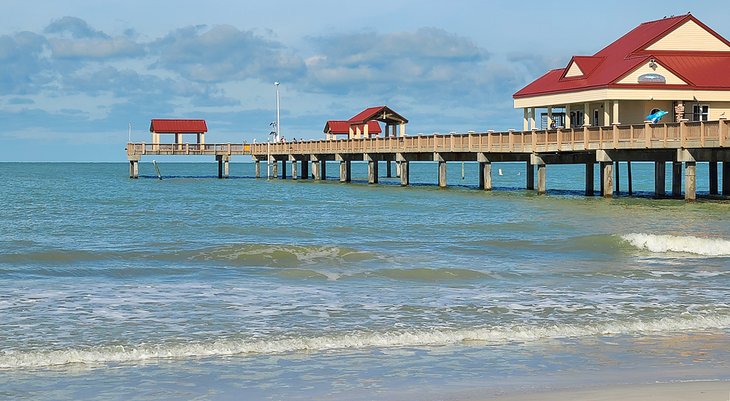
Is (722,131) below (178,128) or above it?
below

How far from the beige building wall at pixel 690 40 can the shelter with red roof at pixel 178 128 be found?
47.6 m

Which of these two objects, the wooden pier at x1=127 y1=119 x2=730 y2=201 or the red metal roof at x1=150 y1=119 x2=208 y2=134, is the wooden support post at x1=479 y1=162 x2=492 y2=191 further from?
the red metal roof at x1=150 y1=119 x2=208 y2=134

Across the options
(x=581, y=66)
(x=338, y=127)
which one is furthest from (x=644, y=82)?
(x=338, y=127)

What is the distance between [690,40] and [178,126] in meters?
49.6

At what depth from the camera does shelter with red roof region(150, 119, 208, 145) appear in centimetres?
8558

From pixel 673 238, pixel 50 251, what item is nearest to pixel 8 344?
pixel 50 251

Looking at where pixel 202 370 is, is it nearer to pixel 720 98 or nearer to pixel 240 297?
pixel 240 297

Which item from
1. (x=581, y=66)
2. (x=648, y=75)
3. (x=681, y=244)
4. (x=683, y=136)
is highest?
(x=581, y=66)

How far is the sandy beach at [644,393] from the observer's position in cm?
820

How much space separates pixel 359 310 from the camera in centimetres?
1382

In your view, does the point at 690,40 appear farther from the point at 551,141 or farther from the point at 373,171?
the point at 373,171

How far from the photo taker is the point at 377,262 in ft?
67.6

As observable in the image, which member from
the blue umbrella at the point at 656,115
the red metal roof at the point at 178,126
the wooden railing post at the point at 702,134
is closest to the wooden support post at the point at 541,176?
the blue umbrella at the point at 656,115

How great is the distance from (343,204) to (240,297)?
2812 cm
